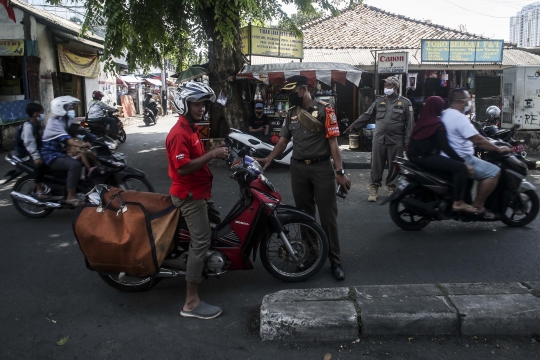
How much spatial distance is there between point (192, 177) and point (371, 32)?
63.8 feet

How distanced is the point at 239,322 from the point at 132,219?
114 centimetres

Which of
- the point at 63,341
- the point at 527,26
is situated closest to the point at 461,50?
the point at 527,26

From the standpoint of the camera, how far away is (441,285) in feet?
13.1

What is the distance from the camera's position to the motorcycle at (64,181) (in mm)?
6598

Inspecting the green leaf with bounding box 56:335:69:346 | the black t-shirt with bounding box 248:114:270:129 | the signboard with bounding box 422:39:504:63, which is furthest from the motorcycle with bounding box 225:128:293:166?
the signboard with bounding box 422:39:504:63

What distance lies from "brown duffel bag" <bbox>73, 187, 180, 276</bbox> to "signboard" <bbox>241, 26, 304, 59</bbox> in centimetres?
944

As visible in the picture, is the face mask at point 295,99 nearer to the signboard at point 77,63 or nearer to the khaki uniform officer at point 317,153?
the khaki uniform officer at point 317,153

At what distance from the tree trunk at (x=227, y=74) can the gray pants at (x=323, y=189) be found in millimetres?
7514

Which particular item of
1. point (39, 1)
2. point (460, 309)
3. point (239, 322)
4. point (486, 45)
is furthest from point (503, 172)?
point (39, 1)

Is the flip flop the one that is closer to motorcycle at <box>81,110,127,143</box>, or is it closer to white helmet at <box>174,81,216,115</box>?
white helmet at <box>174,81,216,115</box>

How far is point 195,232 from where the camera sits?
379 cm

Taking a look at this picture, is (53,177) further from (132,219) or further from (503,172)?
(503,172)

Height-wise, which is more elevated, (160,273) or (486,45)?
(486,45)

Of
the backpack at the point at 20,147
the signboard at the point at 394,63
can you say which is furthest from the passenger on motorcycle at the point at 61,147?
the signboard at the point at 394,63
